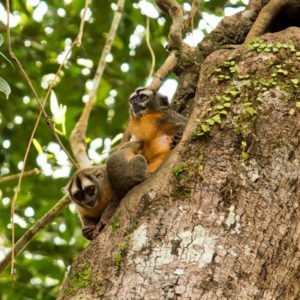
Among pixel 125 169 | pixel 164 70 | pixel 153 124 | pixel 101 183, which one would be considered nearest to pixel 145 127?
pixel 153 124

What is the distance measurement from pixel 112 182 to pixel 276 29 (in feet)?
5.56

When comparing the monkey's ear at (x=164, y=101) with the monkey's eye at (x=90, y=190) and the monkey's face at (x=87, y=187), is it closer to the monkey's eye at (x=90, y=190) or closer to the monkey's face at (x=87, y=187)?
the monkey's face at (x=87, y=187)

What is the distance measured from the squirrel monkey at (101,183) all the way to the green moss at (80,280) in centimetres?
137

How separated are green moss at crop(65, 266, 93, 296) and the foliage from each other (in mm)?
2951

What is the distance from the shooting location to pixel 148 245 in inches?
120

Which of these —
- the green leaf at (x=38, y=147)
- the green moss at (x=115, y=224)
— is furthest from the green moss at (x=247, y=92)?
the green leaf at (x=38, y=147)

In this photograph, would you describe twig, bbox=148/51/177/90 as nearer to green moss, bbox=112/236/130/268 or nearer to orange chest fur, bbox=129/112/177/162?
orange chest fur, bbox=129/112/177/162

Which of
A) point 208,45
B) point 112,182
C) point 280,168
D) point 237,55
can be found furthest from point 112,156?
point 280,168

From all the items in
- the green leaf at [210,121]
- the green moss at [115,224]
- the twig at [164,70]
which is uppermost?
the twig at [164,70]

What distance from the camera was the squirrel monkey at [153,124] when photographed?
5.05 m

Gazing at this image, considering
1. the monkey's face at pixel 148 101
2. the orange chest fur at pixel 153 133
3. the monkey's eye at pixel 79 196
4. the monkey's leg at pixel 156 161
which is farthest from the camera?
the monkey's face at pixel 148 101

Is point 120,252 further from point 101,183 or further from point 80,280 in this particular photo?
point 101,183

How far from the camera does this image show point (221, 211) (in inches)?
122

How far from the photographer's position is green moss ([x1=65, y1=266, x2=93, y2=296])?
10.2ft
